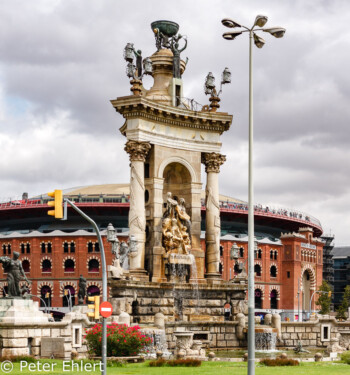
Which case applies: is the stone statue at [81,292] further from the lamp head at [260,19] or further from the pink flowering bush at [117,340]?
the lamp head at [260,19]

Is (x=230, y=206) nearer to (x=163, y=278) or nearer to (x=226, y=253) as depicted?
(x=226, y=253)

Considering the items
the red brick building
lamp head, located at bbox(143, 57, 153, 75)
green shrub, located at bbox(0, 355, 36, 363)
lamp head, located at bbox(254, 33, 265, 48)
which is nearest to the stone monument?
lamp head, located at bbox(143, 57, 153, 75)

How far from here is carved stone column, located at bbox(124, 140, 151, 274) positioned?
46062 millimetres

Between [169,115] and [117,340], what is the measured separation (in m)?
18.3

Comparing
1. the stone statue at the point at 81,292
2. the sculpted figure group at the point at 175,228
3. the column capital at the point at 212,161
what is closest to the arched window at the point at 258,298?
the stone statue at the point at 81,292

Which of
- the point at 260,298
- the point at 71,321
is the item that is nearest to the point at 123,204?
the point at 260,298

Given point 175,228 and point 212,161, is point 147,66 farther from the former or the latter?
point 175,228

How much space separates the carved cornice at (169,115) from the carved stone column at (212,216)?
2.05m

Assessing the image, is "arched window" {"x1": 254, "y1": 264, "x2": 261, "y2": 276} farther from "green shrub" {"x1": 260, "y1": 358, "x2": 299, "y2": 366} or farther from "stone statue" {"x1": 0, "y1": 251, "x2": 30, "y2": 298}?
"green shrub" {"x1": 260, "y1": 358, "x2": 299, "y2": 366}

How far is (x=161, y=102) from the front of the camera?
49.9m

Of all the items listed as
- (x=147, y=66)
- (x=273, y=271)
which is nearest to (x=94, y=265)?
(x=273, y=271)

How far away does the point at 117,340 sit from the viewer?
1345 inches

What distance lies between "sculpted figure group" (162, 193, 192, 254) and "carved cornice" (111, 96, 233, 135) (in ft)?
16.1

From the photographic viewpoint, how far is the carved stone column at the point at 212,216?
49844mm
